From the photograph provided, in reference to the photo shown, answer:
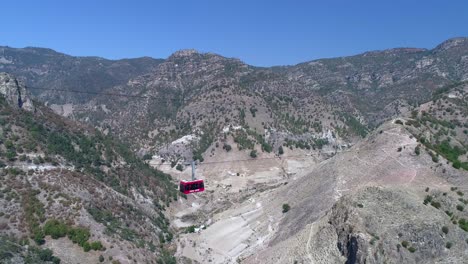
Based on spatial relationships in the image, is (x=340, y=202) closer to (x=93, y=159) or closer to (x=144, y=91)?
(x=93, y=159)

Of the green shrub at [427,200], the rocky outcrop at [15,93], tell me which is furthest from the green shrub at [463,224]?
the rocky outcrop at [15,93]

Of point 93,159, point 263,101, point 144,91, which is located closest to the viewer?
point 93,159

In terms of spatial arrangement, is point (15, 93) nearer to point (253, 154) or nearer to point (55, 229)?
point (55, 229)

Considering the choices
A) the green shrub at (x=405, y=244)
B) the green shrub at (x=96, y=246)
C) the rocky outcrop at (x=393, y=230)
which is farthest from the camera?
the green shrub at (x=96, y=246)

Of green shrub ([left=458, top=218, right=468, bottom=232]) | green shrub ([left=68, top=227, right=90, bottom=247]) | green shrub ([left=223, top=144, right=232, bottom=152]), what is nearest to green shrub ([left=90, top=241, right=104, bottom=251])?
green shrub ([left=68, top=227, right=90, bottom=247])

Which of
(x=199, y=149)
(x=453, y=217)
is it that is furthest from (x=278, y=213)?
(x=199, y=149)

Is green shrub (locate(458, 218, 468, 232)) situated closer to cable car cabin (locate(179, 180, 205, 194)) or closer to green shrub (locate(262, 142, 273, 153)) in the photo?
cable car cabin (locate(179, 180, 205, 194))

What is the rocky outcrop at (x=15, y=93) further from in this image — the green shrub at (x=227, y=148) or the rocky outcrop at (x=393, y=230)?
the rocky outcrop at (x=393, y=230)

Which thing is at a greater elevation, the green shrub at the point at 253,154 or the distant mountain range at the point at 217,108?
the distant mountain range at the point at 217,108
